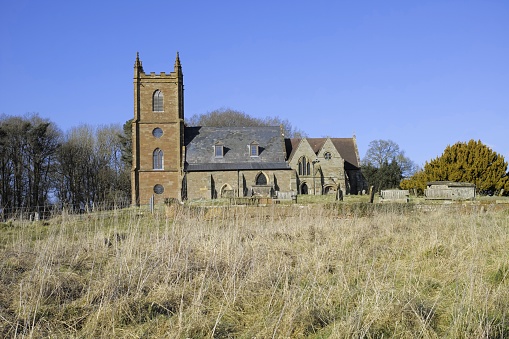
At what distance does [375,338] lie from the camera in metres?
5.50

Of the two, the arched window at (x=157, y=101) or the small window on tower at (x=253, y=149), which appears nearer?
the arched window at (x=157, y=101)

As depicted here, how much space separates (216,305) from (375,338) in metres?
2.04

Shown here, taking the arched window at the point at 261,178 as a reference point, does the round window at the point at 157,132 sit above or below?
above

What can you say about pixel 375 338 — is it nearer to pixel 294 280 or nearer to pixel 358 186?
pixel 294 280

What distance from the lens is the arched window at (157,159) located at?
45.0 m

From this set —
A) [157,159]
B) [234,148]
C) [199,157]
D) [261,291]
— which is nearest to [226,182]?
[199,157]

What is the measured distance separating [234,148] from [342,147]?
1320 cm

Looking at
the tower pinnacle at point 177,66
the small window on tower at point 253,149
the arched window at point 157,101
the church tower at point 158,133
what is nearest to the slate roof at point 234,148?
the small window on tower at point 253,149

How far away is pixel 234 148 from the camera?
4638 cm

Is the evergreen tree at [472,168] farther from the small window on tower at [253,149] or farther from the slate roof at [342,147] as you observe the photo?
the small window on tower at [253,149]

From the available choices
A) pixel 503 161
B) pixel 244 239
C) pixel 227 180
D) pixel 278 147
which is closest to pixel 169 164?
pixel 227 180

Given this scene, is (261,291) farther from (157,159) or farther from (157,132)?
(157,132)

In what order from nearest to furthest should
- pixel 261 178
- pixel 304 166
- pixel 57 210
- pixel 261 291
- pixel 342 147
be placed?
pixel 261 291 → pixel 57 210 → pixel 261 178 → pixel 304 166 → pixel 342 147

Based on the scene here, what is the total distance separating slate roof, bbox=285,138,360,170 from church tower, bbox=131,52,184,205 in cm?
1058
